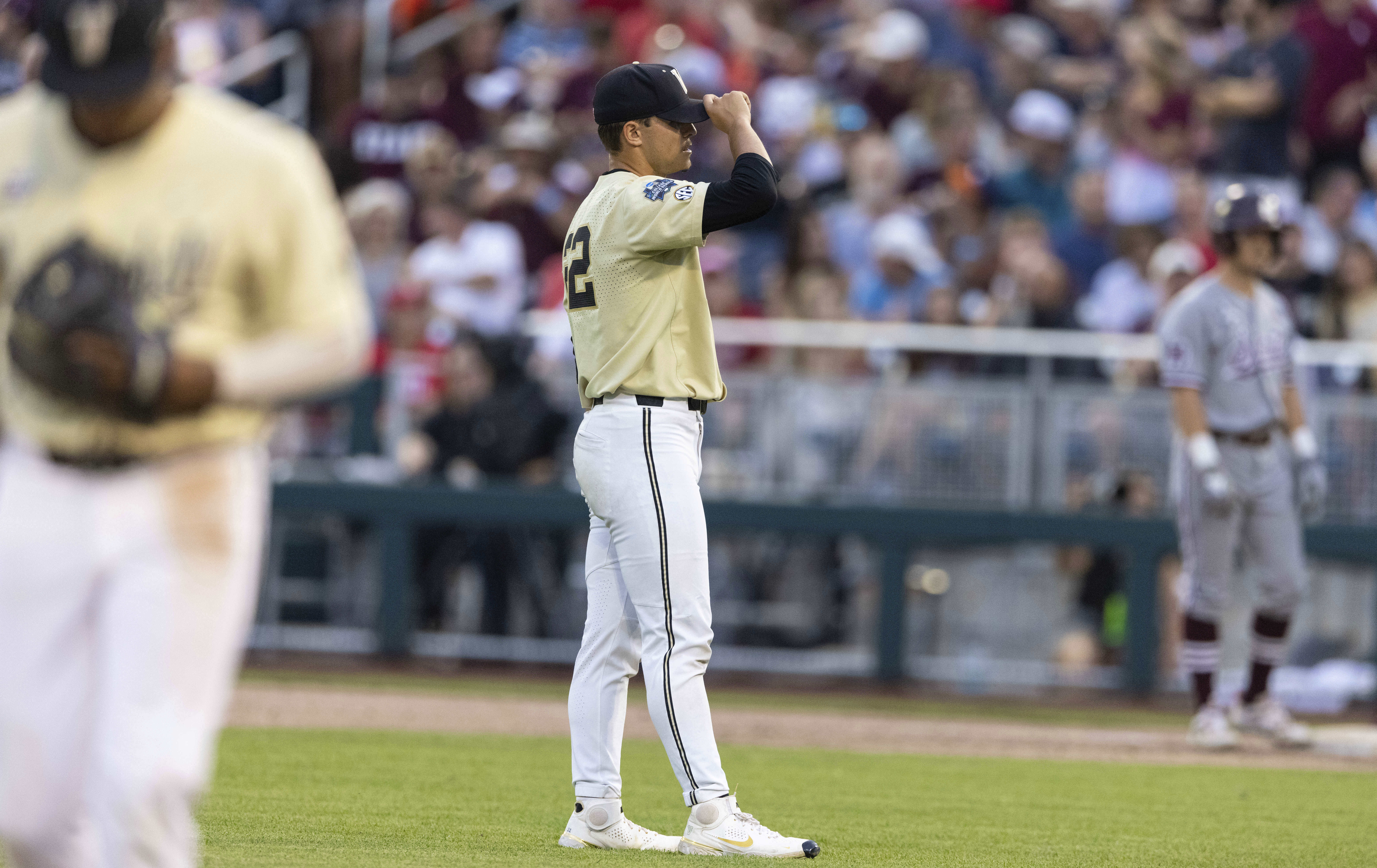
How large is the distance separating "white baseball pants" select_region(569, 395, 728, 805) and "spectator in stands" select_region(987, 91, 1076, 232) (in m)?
8.61

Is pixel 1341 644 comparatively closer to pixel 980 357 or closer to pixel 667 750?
pixel 980 357

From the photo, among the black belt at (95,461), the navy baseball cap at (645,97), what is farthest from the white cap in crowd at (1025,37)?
the black belt at (95,461)

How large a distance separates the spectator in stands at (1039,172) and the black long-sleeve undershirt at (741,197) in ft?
28.2

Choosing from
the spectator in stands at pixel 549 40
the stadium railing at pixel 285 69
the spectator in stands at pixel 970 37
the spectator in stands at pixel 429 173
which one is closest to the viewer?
the spectator in stands at pixel 429 173

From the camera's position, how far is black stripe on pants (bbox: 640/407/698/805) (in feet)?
18.5

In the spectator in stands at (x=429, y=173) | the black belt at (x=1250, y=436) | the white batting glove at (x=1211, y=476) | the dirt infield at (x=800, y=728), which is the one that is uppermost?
the spectator in stands at (x=429, y=173)

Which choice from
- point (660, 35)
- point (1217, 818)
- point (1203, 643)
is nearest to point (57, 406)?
point (1217, 818)

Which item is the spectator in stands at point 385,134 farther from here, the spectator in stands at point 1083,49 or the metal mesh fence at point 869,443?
the spectator in stands at point 1083,49

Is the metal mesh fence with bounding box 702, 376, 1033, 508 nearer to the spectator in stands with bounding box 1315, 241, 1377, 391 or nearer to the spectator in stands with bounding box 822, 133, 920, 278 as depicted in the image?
the spectator in stands with bounding box 822, 133, 920, 278

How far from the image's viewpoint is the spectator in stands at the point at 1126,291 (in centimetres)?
1256

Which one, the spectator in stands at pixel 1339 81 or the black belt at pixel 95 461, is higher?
the spectator in stands at pixel 1339 81

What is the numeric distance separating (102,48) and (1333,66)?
40.9ft

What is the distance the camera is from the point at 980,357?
474 inches

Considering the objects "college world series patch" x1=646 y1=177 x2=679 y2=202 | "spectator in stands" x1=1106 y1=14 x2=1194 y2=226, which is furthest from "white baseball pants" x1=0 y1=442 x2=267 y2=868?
"spectator in stands" x1=1106 y1=14 x2=1194 y2=226
